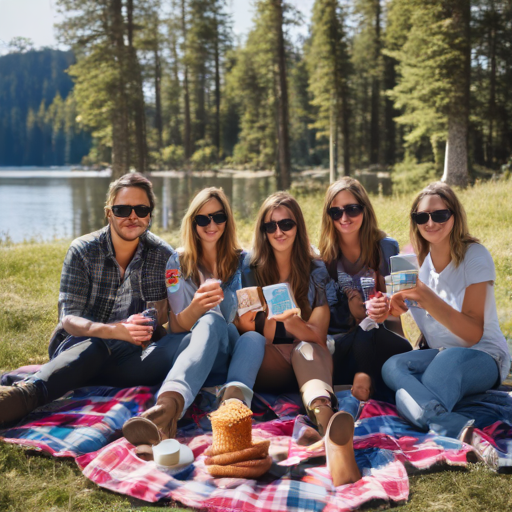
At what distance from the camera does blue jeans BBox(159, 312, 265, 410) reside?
2938 millimetres

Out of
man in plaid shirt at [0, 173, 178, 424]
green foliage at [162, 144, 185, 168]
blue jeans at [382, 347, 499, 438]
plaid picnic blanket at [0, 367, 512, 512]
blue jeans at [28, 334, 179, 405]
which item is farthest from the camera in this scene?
green foliage at [162, 144, 185, 168]

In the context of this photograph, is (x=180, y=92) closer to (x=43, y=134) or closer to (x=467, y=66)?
(x=467, y=66)

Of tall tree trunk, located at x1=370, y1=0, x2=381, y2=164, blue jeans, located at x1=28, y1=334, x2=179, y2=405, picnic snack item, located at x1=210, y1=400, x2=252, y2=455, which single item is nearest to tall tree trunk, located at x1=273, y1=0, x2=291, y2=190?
tall tree trunk, located at x1=370, y1=0, x2=381, y2=164

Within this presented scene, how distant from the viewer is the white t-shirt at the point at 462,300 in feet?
10.5

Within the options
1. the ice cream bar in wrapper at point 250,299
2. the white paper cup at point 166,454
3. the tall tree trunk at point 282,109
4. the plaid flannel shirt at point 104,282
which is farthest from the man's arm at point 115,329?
the tall tree trunk at point 282,109

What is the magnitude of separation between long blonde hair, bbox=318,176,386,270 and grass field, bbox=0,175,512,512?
1703mm

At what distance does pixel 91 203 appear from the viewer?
2252cm

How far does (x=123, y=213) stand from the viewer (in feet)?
11.6

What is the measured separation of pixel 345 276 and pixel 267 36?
53.4ft

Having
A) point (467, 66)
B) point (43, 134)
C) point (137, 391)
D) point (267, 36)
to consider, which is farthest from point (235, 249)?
point (43, 134)

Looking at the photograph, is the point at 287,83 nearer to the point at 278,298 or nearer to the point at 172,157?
the point at 172,157

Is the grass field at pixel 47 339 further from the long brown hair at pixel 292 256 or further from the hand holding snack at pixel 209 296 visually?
the long brown hair at pixel 292 256

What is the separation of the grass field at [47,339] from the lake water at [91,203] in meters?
3.57

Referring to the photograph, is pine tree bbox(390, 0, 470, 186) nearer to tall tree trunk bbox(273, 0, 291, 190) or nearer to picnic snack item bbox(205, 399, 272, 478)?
tall tree trunk bbox(273, 0, 291, 190)
